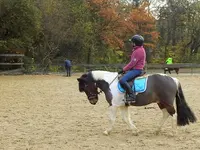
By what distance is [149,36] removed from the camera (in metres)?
44.3

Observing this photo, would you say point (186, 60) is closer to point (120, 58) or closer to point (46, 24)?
point (120, 58)

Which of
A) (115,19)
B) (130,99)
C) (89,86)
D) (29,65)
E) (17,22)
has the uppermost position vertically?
(115,19)

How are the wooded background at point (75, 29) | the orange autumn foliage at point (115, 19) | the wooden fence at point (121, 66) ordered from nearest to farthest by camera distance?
the wooded background at point (75, 29) → the wooden fence at point (121, 66) → the orange autumn foliage at point (115, 19)

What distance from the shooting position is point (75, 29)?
32.6 m

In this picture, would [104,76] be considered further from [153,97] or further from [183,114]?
[183,114]

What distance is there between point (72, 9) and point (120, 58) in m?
12.5

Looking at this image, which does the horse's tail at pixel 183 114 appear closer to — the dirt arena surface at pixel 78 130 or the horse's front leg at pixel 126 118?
the dirt arena surface at pixel 78 130

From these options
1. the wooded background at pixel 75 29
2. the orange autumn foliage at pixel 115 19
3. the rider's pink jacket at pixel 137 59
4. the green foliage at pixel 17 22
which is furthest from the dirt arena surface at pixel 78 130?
the orange autumn foliage at pixel 115 19

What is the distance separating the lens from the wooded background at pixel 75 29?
29.2 metres

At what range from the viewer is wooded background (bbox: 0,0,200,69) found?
95.8 feet

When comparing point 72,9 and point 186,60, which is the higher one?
point 72,9

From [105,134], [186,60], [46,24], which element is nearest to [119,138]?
[105,134]

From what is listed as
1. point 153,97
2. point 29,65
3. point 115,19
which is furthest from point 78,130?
point 115,19

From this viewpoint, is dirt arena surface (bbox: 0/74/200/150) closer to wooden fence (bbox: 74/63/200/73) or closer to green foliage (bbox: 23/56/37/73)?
green foliage (bbox: 23/56/37/73)
